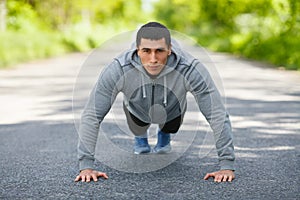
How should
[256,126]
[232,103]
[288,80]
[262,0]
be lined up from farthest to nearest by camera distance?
[262,0]
[288,80]
[232,103]
[256,126]

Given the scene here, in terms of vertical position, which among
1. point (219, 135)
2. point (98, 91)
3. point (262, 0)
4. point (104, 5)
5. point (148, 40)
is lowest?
point (104, 5)

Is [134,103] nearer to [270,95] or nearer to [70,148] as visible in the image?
[70,148]

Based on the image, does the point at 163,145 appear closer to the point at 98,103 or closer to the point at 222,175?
the point at 222,175

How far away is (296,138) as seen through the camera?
221 inches

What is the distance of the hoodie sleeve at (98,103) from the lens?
12.1ft

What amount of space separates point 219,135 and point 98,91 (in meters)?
0.86

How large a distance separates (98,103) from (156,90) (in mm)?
437

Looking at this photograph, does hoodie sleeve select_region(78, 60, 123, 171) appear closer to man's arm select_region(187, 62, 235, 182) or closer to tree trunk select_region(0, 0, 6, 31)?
man's arm select_region(187, 62, 235, 182)

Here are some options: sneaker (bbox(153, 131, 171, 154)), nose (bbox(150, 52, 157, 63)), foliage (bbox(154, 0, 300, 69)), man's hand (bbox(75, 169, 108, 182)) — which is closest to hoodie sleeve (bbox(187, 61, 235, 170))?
nose (bbox(150, 52, 157, 63))

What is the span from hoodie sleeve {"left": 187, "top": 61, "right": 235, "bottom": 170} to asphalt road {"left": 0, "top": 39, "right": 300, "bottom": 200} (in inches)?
10.6

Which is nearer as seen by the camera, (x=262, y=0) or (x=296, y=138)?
(x=296, y=138)

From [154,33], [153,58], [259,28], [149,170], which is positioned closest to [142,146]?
[149,170]

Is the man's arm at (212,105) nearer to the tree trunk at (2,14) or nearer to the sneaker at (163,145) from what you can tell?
the sneaker at (163,145)

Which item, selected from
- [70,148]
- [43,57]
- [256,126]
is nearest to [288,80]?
[256,126]
